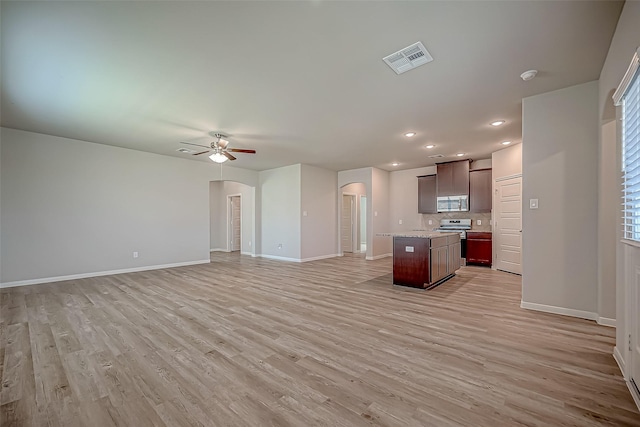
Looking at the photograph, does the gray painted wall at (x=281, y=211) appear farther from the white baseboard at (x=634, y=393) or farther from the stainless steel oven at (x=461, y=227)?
the white baseboard at (x=634, y=393)

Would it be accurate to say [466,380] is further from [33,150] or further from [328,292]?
[33,150]

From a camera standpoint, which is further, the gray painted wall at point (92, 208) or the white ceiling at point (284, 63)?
the gray painted wall at point (92, 208)

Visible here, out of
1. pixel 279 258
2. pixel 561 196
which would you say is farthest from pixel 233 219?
pixel 561 196

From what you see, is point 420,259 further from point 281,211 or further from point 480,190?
point 281,211

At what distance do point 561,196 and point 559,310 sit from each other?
4.58ft

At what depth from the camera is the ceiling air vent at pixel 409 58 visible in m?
2.42

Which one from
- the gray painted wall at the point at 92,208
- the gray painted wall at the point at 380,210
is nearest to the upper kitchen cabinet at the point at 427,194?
the gray painted wall at the point at 380,210

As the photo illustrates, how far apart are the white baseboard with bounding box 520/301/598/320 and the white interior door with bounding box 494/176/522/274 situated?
2.56m

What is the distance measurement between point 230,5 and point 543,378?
3.57m

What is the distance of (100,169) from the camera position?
562 cm

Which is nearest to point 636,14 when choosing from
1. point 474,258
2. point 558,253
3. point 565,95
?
point 565,95

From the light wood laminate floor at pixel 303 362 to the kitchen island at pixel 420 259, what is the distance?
44 cm

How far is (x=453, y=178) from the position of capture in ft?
23.3

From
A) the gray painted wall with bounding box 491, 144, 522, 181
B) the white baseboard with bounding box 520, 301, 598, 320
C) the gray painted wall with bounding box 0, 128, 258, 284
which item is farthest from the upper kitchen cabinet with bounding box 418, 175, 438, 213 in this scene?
the gray painted wall with bounding box 0, 128, 258, 284
